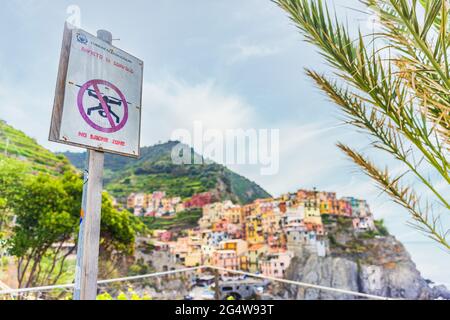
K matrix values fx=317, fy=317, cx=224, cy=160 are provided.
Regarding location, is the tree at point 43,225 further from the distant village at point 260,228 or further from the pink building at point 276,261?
the pink building at point 276,261

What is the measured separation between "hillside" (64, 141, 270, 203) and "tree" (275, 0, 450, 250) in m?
11.0

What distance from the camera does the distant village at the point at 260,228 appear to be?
466 inches

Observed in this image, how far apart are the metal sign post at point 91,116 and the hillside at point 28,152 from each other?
872cm

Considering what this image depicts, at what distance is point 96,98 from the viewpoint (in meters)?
1.07

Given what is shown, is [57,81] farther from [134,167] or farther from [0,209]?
[134,167]

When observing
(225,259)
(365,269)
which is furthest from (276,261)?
(365,269)

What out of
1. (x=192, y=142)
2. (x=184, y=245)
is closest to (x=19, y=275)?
(x=184, y=245)

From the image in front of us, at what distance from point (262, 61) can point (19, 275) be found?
31.4ft

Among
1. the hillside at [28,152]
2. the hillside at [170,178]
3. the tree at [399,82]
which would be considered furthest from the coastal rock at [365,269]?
the tree at [399,82]

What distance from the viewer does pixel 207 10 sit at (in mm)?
8938

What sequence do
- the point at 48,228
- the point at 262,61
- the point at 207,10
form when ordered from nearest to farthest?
the point at 48,228 → the point at 207,10 → the point at 262,61

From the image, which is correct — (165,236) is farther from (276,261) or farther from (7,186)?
(7,186)

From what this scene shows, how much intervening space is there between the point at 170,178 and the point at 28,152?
5223 mm

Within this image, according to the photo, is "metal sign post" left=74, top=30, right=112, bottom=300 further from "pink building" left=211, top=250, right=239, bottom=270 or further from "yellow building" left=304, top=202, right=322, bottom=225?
"yellow building" left=304, top=202, right=322, bottom=225
